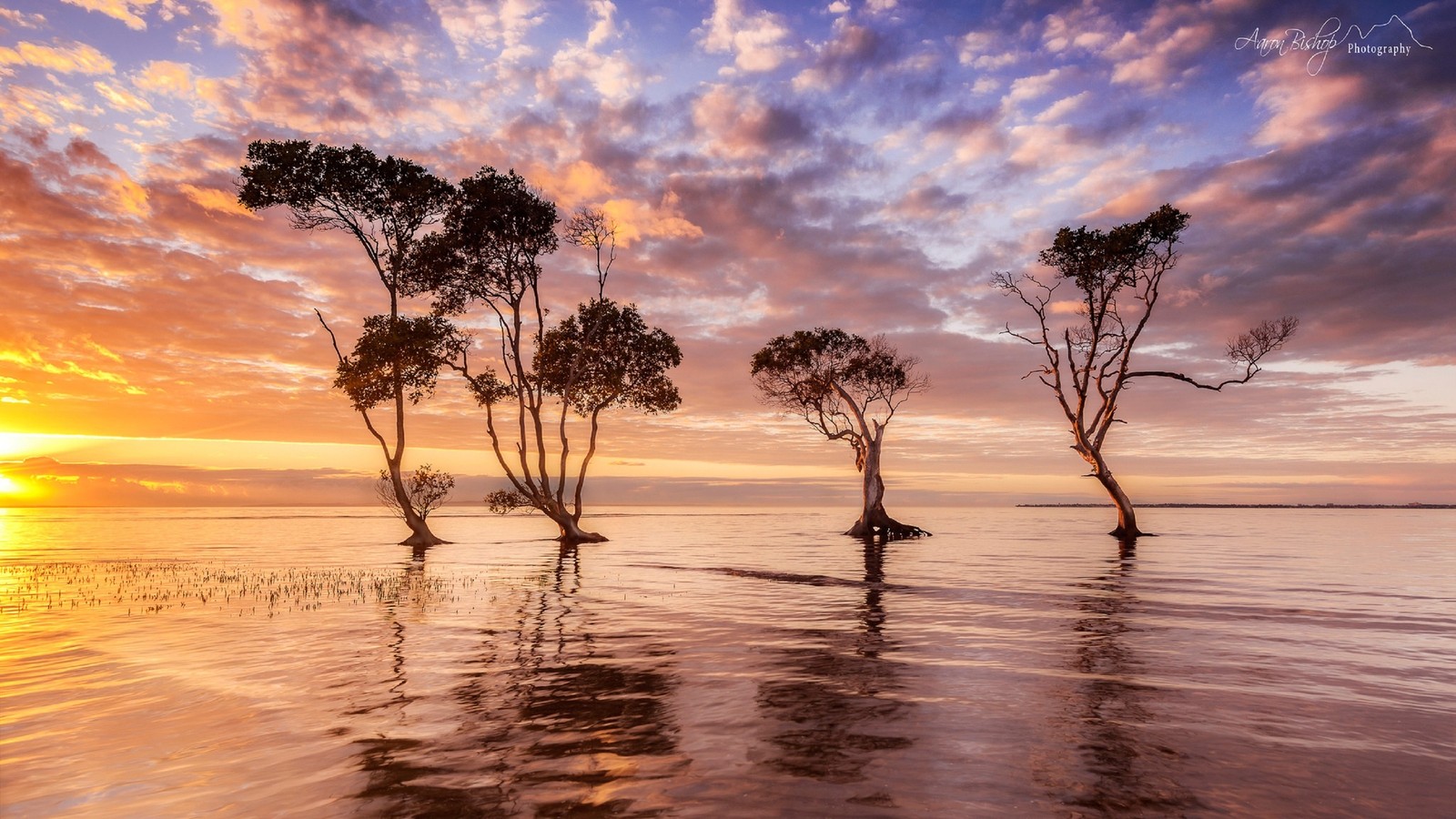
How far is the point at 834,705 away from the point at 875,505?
180ft

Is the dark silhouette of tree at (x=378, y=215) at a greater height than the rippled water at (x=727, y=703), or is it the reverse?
the dark silhouette of tree at (x=378, y=215)

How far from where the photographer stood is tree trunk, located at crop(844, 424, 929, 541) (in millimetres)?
63188

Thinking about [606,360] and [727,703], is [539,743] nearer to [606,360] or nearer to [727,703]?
[727,703]

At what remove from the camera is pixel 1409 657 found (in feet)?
50.9

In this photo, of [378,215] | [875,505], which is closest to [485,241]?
[378,215]

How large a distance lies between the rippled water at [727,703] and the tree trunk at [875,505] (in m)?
36.2

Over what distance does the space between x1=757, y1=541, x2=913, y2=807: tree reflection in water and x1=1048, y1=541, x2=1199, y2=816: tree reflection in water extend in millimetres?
2084

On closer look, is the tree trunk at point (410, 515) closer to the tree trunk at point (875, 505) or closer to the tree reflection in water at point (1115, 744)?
the tree trunk at point (875, 505)

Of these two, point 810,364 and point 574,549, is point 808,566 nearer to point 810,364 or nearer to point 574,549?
point 574,549

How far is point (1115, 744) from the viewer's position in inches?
367

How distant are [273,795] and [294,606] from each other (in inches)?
714

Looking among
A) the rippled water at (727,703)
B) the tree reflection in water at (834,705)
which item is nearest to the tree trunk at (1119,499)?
the rippled water at (727,703)

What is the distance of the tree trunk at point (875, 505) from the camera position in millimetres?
63188

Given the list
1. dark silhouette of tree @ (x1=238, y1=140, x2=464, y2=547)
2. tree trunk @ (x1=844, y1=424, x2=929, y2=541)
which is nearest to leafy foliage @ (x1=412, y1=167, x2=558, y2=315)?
dark silhouette of tree @ (x1=238, y1=140, x2=464, y2=547)
